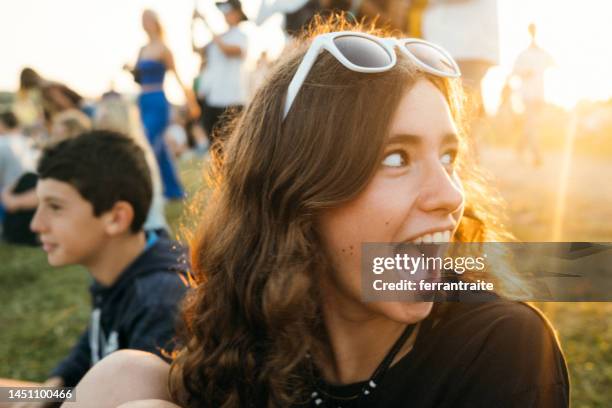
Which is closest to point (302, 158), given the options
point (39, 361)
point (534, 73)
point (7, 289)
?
point (39, 361)

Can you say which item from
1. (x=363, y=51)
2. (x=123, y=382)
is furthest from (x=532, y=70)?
(x=123, y=382)

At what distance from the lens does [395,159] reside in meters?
1.34

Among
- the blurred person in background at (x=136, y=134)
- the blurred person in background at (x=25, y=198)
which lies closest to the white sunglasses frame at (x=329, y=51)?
the blurred person in background at (x=136, y=134)

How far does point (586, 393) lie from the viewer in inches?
93.2

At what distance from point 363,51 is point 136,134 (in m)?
2.41

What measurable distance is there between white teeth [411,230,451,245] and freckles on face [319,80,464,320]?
0.02 meters

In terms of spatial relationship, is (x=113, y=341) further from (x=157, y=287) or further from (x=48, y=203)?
(x=48, y=203)

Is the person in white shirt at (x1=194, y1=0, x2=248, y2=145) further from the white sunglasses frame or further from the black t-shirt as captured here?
the black t-shirt

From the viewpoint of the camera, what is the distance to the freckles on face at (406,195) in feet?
4.29

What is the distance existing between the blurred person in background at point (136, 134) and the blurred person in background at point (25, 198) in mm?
264

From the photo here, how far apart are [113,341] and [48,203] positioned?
2.80ft

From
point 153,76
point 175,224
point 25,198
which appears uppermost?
point 153,76

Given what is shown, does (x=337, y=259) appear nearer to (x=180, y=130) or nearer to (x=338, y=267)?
(x=338, y=267)

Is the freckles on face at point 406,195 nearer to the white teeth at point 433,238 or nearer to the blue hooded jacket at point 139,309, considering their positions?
the white teeth at point 433,238
